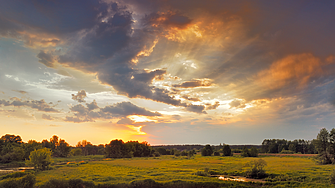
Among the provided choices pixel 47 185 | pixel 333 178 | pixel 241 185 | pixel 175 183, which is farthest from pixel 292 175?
pixel 47 185

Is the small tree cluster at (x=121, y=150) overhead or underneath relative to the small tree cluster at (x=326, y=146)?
underneath

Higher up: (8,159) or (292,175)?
(292,175)

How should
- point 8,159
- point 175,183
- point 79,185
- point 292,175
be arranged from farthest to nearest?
point 8,159 → point 292,175 → point 175,183 → point 79,185

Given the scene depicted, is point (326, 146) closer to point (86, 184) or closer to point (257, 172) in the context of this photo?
point (257, 172)

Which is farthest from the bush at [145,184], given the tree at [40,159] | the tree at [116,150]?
the tree at [116,150]

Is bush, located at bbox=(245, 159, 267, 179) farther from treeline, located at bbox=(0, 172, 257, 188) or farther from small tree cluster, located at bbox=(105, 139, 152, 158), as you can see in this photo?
small tree cluster, located at bbox=(105, 139, 152, 158)

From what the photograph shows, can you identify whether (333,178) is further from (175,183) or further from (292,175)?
(175,183)

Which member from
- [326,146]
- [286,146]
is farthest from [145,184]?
[286,146]

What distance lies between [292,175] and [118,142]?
427 ft

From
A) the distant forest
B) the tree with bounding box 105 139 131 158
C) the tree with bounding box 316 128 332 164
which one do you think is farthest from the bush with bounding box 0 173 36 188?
the tree with bounding box 105 139 131 158

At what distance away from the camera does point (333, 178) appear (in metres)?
34.4

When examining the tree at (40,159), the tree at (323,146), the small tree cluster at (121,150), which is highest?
the tree at (323,146)

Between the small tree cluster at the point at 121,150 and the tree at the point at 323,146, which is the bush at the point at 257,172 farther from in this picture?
the small tree cluster at the point at 121,150

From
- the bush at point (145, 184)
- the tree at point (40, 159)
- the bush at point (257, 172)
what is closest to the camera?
the bush at point (145, 184)
